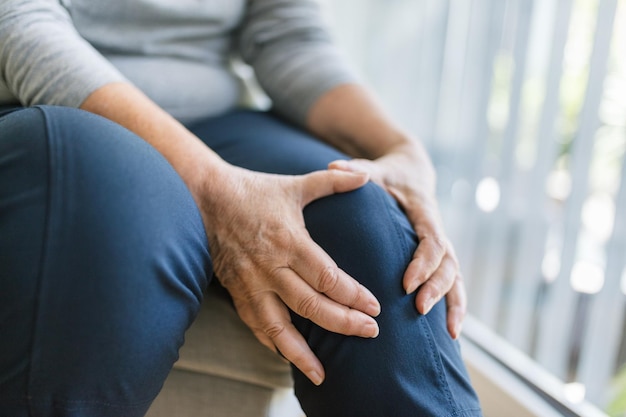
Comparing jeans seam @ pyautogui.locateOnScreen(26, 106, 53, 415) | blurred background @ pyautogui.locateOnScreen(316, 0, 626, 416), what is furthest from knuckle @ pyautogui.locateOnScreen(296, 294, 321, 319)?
blurred background @ pyautogui.locateOnScreen(316, 0, 626, 416)

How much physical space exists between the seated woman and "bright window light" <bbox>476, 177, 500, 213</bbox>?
0.48 metres

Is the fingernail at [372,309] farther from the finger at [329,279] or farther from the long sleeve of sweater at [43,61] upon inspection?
the long sleeve of sweater at [43,61]

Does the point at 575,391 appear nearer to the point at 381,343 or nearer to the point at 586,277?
the point at 586,277

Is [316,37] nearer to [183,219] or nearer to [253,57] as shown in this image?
[253,57]

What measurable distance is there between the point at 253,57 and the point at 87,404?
68 cm

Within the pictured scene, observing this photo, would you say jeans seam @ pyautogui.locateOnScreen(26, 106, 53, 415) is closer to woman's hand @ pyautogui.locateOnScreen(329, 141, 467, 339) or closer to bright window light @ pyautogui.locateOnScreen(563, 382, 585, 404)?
woman's hand @ pyautogui.locateOnScreen(329, 141, 467, 339)

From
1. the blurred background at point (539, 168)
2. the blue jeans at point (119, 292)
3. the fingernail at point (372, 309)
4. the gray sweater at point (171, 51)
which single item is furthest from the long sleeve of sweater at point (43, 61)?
the blurred background at point (539, 168)

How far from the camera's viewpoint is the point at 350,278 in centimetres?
59

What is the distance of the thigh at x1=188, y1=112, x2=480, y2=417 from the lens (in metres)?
0.54

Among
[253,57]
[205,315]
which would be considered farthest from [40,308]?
A: [253,57]

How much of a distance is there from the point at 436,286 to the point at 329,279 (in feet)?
0.38

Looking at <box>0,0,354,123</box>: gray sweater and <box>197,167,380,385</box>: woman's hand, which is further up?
<box>0,0,354,123</box>: gray sweater

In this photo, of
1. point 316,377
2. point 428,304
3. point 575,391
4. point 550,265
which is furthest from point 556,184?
point 316,377

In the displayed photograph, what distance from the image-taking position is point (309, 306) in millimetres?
582
